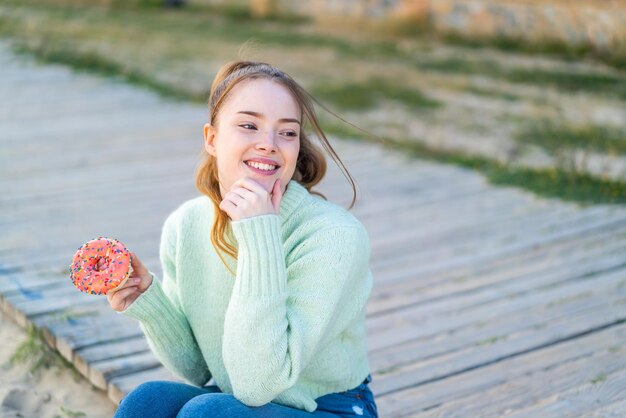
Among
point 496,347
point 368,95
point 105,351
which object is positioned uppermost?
point 496,347

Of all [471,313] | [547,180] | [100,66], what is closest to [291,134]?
[471,313]

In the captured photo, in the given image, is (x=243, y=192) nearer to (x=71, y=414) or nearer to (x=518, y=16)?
(x=71, y=414)

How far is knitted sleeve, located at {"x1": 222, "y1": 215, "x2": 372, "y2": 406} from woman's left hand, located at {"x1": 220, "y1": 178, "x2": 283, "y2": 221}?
0.02 metres

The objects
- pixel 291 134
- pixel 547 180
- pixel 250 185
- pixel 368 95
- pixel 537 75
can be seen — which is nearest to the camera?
pixel 250 185

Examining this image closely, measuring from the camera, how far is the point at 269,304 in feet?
6.92

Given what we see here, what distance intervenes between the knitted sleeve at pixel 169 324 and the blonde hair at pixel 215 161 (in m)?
0.17

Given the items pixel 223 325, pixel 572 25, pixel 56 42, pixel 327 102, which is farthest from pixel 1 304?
pixel 572 25

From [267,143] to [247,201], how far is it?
16 cm

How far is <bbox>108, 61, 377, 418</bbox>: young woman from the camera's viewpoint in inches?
84.5

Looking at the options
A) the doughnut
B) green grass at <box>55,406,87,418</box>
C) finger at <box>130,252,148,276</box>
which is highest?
the doughnut

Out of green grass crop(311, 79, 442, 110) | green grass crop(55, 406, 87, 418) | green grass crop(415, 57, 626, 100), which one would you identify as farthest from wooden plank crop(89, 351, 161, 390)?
green grass crop(415, 57, 626, 100)

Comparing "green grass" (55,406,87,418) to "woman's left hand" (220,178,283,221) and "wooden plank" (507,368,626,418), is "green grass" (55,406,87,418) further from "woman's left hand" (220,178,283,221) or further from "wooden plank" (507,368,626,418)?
"wooden plank" (507,368,626,418)

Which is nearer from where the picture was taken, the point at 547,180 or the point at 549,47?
the point at 547,180

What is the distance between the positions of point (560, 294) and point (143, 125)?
12.1 feet
